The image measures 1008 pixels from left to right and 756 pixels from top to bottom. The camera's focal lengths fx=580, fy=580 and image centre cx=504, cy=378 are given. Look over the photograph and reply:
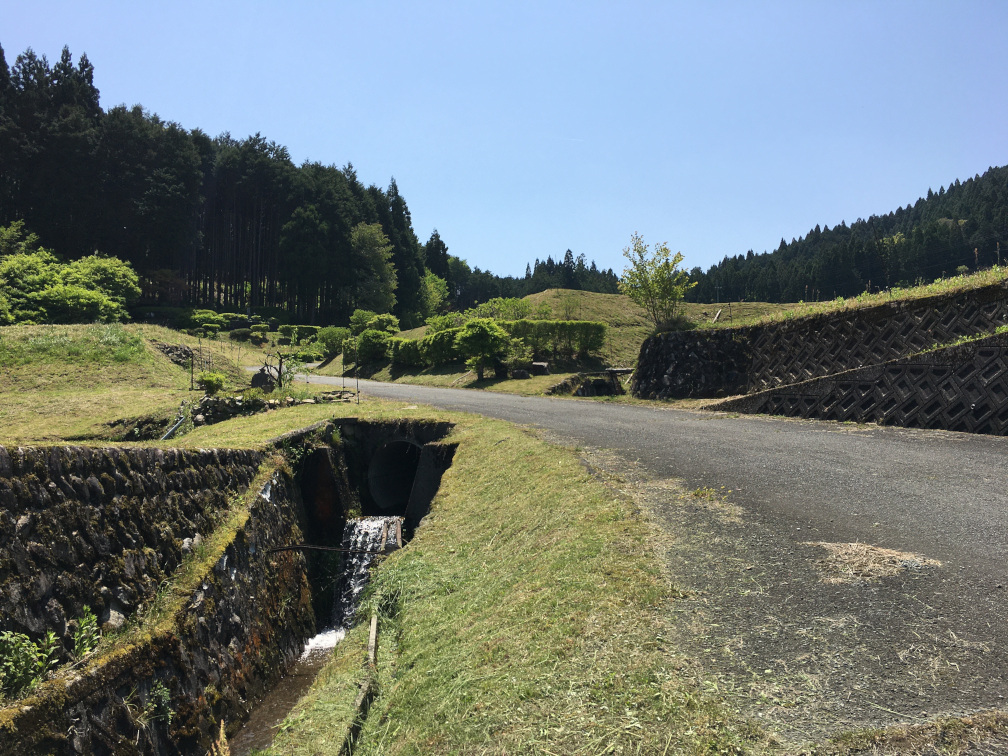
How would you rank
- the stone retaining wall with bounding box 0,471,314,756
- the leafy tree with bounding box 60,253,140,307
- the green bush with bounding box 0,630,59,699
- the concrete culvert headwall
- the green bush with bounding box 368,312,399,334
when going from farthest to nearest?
the green bush with bounding box 368,312,399,334, the leafy tree with bounding box 60,253,140,307, the concrete culvert headwall, the stone retaining wall with bounding box 0,471,314,756, the green bush with bounding box 0,630,59,699

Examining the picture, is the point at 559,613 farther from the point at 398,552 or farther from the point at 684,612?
the point at 398,552

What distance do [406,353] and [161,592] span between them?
2579cm

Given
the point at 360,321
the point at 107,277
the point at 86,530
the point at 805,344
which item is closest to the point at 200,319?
the point at 107,277

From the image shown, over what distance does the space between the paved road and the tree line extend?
1927 inches

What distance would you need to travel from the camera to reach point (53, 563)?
4.43 metres

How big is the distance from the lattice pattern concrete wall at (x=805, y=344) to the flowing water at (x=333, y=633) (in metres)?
10.3

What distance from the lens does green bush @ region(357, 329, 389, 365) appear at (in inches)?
1305

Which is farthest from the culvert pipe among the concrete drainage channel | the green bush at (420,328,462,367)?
the green bush at (420,328,462,367)

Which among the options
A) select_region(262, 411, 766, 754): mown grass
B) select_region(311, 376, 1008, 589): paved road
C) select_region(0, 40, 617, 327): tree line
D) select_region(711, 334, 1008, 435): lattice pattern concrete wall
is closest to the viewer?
select_region(262, 411, 766, 754): mown grass

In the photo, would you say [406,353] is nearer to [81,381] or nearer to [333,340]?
[333,340]

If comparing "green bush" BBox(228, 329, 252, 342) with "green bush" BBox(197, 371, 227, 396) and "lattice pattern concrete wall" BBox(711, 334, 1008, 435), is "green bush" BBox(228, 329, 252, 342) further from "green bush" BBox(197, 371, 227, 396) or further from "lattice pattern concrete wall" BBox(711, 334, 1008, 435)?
"lattice pattern concrete wall" BBox(711, 334, 1008, 435)

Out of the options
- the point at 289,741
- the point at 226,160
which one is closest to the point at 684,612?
the point at 289,741

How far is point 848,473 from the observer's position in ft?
22.4

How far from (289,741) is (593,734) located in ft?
10.8
